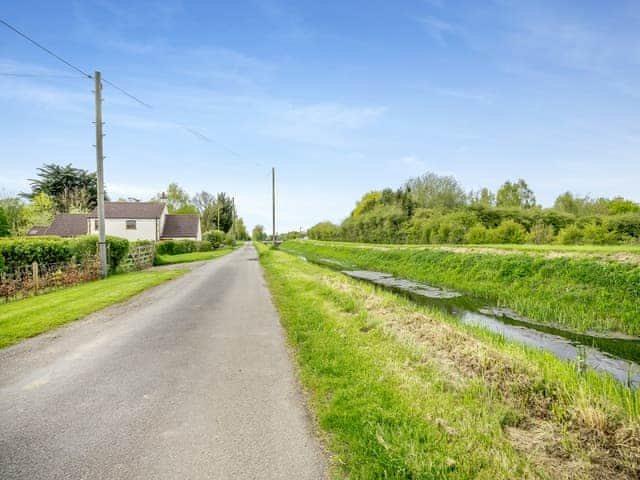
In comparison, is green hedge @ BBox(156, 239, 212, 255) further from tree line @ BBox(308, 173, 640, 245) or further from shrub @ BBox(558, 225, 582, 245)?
shrub @ BBox(558, 225, 582, 245)

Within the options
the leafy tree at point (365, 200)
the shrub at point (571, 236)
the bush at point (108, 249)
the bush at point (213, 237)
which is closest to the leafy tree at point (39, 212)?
the bush at point (213, 237)

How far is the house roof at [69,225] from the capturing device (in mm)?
45625

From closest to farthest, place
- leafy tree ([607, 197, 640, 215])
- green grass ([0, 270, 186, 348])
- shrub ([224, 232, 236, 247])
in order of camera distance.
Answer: green grass ([0, 270, 186, 348]) < leafy tree ([607, 197, 640, 215]) < shrub ([224, 232, 236, 247])

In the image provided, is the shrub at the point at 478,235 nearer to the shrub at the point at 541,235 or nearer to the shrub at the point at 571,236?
the shrub at the point at 541,235

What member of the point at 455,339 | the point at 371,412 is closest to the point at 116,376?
the point at 371,412

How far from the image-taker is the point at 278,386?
4.51 m

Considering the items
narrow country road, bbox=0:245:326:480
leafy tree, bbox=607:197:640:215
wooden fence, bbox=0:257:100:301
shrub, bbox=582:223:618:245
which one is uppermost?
leafy tree, bbox=607:197:640:215

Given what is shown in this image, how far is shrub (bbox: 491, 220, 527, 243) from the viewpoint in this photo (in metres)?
23.8

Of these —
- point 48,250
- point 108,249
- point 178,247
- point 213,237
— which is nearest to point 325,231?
point 213,237

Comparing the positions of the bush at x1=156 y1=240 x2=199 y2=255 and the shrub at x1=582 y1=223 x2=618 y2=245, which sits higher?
the shrub at x1=582 y1=223 x2=618 y2=245

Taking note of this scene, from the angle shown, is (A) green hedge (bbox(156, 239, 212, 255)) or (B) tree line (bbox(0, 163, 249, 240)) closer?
(A) green hedge (bbox(156, 239, 212, 255))

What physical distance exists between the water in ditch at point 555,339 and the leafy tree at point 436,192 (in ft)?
104

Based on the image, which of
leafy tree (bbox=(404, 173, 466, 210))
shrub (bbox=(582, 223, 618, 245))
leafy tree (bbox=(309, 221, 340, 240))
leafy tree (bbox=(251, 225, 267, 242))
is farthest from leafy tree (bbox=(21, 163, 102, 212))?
leafy tree (bbox=(251, 225, 267, 242))

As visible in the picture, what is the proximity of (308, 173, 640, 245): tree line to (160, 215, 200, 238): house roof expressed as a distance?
24.2m
